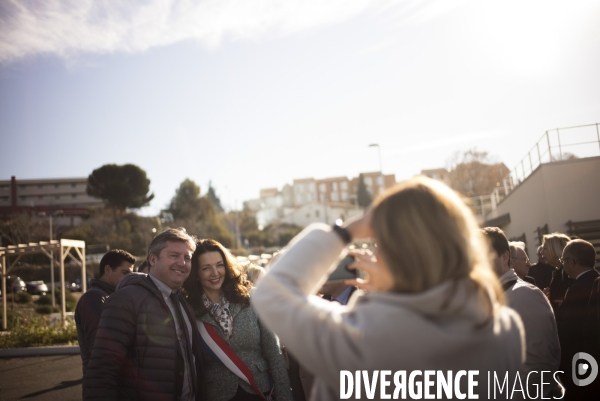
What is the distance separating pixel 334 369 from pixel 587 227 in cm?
1647

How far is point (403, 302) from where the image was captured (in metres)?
1.35

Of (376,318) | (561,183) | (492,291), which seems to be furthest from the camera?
(561,183)

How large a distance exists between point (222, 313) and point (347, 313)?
91.0 inches

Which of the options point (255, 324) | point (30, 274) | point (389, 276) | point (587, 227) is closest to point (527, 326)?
point (255, 324)

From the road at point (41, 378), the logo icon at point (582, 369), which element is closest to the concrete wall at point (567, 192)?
the logo icon at point (582, 369)

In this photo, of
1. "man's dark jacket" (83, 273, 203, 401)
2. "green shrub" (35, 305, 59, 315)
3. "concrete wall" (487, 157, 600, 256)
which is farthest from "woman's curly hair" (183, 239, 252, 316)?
"green shrub" (35, 305, 59, 315)

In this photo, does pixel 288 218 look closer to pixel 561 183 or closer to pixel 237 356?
pixel 561 183

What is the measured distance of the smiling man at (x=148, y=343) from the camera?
2803mm

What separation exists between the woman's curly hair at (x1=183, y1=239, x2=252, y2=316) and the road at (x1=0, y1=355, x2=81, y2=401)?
6.24 m

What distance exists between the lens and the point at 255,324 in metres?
3.63

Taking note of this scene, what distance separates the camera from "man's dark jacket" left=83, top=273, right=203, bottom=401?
2787 millimetres

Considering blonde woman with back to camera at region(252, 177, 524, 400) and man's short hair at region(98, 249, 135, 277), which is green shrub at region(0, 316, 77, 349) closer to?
man's short hair at region(98, 249, 135, 277)

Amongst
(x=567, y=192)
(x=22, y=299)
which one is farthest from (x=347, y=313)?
(x=22, y=299)

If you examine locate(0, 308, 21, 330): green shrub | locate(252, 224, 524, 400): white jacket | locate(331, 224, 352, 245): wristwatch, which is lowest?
locate(0, 308, 21, 330): green shrub
